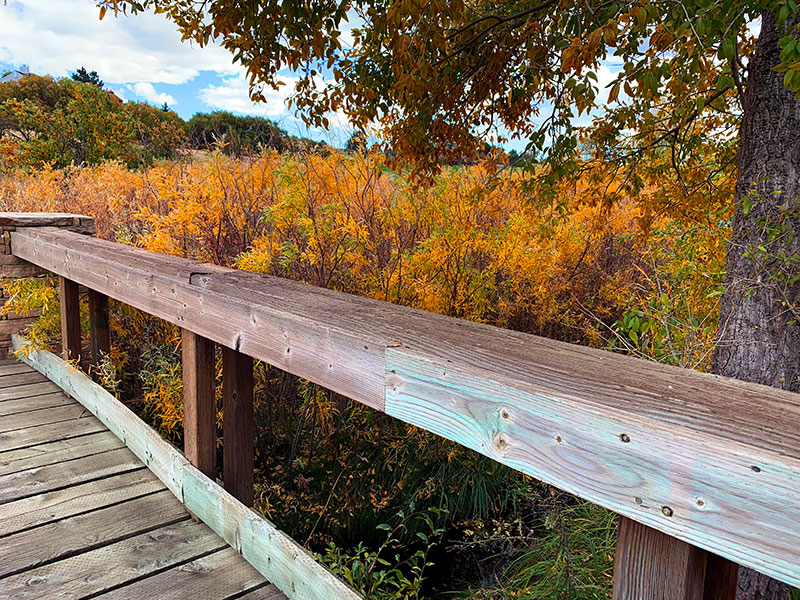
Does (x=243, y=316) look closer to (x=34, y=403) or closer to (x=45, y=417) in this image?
(x=45, y=417)

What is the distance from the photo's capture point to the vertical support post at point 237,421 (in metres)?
2.17

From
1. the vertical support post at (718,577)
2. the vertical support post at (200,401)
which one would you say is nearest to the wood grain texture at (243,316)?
the vertical support post at (200,401)

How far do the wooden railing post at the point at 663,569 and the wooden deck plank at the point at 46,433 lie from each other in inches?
114

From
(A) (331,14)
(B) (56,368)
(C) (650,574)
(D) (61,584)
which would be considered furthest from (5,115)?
(C) (650,574)

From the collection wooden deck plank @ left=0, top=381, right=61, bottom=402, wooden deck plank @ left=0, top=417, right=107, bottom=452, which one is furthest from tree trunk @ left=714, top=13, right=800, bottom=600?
wooden deck plank @ left=0, top=381, right=61, bottom=402

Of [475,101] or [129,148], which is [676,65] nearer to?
[475,101]

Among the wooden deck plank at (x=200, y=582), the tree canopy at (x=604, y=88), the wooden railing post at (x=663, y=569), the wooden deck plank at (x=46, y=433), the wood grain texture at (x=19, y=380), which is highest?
the tree canopy at (x=604, y=88)

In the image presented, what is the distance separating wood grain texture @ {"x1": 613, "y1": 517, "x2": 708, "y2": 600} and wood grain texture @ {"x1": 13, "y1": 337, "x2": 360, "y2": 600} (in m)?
0.86

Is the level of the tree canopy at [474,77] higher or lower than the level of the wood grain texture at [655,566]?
higher

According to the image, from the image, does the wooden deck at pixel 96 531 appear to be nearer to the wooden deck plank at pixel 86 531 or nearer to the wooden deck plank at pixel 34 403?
the wooden deck plank at pixel 86 531

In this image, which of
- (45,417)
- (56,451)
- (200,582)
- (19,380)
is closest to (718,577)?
(200,582)

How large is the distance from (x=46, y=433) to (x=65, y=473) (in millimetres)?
549

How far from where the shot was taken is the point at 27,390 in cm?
365

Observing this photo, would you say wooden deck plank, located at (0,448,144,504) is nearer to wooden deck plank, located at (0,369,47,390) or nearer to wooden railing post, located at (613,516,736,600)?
wooden deck plank, located at (0,369,47,390)
